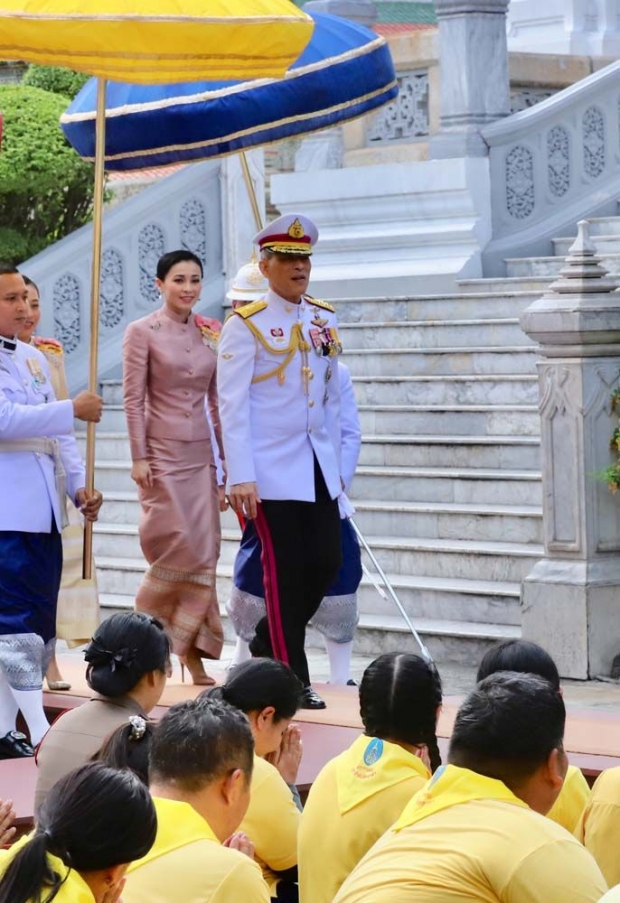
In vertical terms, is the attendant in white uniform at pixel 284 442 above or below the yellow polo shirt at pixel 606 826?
above

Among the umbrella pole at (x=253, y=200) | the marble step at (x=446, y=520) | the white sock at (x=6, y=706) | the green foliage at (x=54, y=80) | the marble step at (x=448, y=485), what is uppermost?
the green foliage at (x=54, y=80)

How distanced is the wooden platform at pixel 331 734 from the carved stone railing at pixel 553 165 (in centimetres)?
557

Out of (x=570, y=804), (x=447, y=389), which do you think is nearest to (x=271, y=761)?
(x=570, y=804)

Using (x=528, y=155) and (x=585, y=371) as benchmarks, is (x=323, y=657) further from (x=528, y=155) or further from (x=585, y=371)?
(x=528, y=155)

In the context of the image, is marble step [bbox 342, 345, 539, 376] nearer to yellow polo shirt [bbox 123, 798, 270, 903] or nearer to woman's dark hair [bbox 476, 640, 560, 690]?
woman's dark hair [bbox 476, 640, 560, 690]

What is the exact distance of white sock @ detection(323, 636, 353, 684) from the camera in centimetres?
811

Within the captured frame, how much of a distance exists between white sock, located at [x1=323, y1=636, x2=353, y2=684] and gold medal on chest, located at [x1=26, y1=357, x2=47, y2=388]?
1.71 meters

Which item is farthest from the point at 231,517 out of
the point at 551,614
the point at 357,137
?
the point at 357,137

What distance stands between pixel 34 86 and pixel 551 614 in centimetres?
901

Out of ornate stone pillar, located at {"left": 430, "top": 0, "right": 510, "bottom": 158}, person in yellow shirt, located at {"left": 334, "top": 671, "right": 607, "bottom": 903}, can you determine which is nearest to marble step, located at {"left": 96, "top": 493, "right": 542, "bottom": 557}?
ornate stone pillar, located at {"left": 430, "top": 0, "right": 510, "bottom": 158}

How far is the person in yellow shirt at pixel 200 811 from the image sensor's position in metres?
3.63

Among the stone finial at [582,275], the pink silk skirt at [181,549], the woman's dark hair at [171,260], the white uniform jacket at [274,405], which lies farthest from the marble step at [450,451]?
the white uniform jacket at [274,405]

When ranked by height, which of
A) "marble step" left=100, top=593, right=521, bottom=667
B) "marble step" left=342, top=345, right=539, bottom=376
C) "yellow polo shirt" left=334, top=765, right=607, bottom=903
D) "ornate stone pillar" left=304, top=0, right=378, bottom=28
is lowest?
"marble step" left=100, top=593, right=521, bottom=667

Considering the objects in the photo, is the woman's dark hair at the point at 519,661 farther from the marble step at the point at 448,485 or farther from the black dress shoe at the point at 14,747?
the marble step at the point at 448,485
